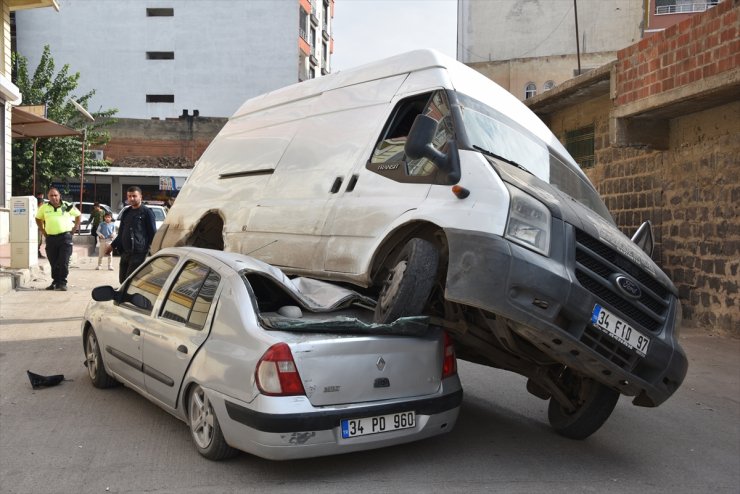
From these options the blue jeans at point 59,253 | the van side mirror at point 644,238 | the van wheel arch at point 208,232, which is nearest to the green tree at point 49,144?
the blue jeans at point 59,253

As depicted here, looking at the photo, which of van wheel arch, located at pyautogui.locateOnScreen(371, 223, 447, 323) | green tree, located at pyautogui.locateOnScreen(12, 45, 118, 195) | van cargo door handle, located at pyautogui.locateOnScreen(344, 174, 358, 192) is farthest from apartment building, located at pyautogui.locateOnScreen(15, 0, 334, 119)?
van wheel arch, located at pyautogui.locateOnScreen(371, 223, 447, 323)

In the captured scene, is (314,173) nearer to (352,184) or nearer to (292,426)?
(352,184)

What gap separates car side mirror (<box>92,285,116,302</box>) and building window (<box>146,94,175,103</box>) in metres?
47.2

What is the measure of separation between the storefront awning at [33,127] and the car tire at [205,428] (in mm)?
14798

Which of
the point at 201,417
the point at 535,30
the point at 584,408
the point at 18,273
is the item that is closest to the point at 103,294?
the point at 201,417

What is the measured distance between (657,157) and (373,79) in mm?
6448

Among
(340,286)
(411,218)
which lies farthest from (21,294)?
(411,218)

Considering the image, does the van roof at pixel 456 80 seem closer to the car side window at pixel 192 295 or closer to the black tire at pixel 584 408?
the black tire at pixel 584 408

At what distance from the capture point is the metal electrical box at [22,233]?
1477cm

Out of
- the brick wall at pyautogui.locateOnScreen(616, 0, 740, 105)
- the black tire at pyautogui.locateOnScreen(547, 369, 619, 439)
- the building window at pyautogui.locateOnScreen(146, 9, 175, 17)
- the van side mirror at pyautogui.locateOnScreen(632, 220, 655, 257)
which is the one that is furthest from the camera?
the building window at pyautogui.locateOnScreen(146, 9, 175, 17)

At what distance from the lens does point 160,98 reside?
167 ft

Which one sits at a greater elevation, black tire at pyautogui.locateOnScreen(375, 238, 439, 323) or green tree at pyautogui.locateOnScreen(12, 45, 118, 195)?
green tree at pyautogui.locateOnScreen(12, 45, 118, 195)

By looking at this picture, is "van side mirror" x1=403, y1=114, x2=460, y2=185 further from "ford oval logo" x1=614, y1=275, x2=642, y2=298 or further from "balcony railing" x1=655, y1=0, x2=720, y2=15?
"balcony railing" x1=655, y1=0, x2=720, y2=15

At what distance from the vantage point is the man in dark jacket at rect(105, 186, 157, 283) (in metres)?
9.78
